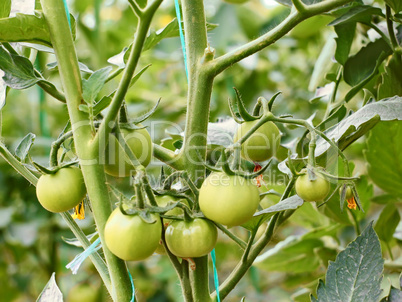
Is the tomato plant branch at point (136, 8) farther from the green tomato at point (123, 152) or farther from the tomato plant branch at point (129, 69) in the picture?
the green tomato at point (123, 152)

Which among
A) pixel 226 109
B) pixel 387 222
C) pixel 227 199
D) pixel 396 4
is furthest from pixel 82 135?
pixel 226 109

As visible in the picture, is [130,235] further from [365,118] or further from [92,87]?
[365,118]

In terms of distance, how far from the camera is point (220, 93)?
1894 mm

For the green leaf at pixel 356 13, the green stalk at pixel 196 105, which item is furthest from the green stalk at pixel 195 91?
the green leaf at pixel 356 13

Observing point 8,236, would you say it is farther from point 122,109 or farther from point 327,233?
point 122,109

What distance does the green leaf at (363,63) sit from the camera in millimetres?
702

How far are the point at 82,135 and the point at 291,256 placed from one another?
664 mm

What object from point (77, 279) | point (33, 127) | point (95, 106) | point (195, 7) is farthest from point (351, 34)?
point (77, 279)

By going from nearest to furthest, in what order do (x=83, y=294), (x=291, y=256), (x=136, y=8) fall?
(x=136, y=8)
(x=291, y=256)
(x=83, y=294)

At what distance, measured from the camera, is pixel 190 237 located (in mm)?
436

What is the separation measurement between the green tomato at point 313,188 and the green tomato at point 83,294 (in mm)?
1193

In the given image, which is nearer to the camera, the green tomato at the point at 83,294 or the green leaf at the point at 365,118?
the green leaf at the point at 365,118

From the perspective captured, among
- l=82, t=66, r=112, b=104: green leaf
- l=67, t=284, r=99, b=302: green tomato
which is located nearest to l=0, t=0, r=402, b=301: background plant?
l=82, t=66, r=112, b=104: green leaf

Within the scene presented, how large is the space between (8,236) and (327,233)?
1.10 m
